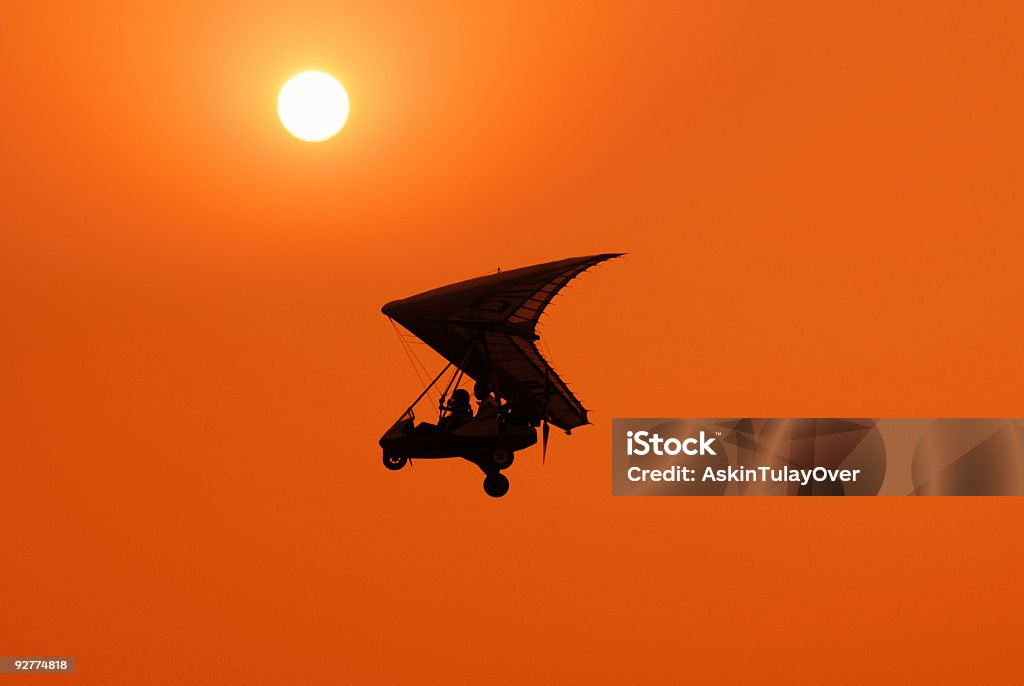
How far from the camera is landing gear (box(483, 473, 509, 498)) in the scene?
69.0 feet

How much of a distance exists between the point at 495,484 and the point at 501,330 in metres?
2.51

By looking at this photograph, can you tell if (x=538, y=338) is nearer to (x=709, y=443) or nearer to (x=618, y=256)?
(x=618, y=256)

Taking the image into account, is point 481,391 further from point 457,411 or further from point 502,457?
point 502,457

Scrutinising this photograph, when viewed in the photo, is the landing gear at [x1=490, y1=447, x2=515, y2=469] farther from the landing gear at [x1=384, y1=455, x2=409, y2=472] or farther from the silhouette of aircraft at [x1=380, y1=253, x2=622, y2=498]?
the landing gear at [x1=384, y1=455, x2=409, y2=472]

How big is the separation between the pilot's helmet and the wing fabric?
9cm

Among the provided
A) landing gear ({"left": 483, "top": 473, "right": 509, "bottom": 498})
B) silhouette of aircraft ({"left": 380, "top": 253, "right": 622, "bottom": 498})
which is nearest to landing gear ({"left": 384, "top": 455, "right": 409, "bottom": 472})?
silhouette of aircraft ({"left": 380, "top": 253, "right": 622, "bottom": 498})

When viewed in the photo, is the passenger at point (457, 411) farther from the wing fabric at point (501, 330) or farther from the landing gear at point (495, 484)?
the landing gear at point (495, 484)

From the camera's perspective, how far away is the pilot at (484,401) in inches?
818

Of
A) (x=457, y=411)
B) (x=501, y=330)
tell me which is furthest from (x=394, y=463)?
(x=501, y=330)

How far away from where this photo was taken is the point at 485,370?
68.6 ft

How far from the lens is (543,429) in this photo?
2072 cm

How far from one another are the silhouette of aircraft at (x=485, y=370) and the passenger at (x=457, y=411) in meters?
0.02

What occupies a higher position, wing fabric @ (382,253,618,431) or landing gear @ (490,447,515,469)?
wing fabric @ (382,253,618,431)

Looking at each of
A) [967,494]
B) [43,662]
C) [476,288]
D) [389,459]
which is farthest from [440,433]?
[967,494]
